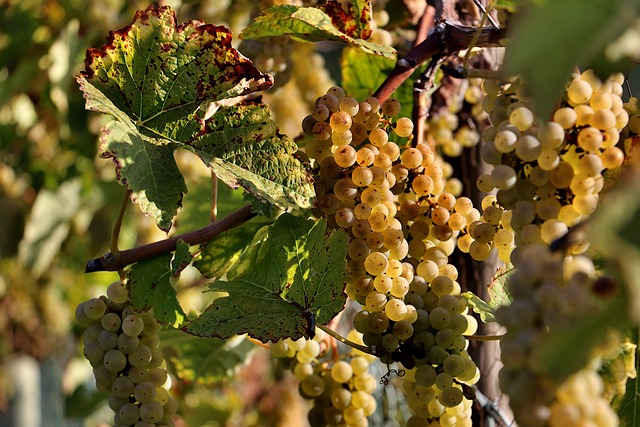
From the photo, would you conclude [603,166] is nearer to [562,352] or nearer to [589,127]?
[589,127]

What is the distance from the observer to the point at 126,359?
0.61 metres

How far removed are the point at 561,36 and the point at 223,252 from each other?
1.40 feet

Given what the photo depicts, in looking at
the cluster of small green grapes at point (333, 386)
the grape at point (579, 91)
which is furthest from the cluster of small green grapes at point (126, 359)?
the grape at point (579, 91)

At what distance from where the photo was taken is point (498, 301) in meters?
0.57

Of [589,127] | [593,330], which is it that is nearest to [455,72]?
[589,127]

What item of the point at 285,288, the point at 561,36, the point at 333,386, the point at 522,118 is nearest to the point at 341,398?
the point at 333,386

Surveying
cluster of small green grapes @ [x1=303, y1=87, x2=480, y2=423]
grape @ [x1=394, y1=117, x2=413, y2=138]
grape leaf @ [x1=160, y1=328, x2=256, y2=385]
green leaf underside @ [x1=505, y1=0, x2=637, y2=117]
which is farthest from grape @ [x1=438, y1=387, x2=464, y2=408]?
grape leaf @ [x1=160, y1=328, x2=256, y2=385]

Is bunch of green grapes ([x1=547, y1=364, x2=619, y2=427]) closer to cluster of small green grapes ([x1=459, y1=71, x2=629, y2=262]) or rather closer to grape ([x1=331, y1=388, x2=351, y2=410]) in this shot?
cluster of small green grapes ([x1=459, y1=71, x2=629, y2=262])

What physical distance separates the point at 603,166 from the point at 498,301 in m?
0.17

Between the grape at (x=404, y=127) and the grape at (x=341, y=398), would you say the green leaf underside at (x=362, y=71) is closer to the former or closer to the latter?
the grape at (x=404, y=127)

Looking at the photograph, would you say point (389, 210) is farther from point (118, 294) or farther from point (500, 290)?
point (118, 294)

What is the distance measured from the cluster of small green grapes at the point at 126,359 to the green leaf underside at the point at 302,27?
0.83 ft

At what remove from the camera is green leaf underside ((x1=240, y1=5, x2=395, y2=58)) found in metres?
0.62

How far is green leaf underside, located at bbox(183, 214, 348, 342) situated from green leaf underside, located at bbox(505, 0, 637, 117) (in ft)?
0.92
